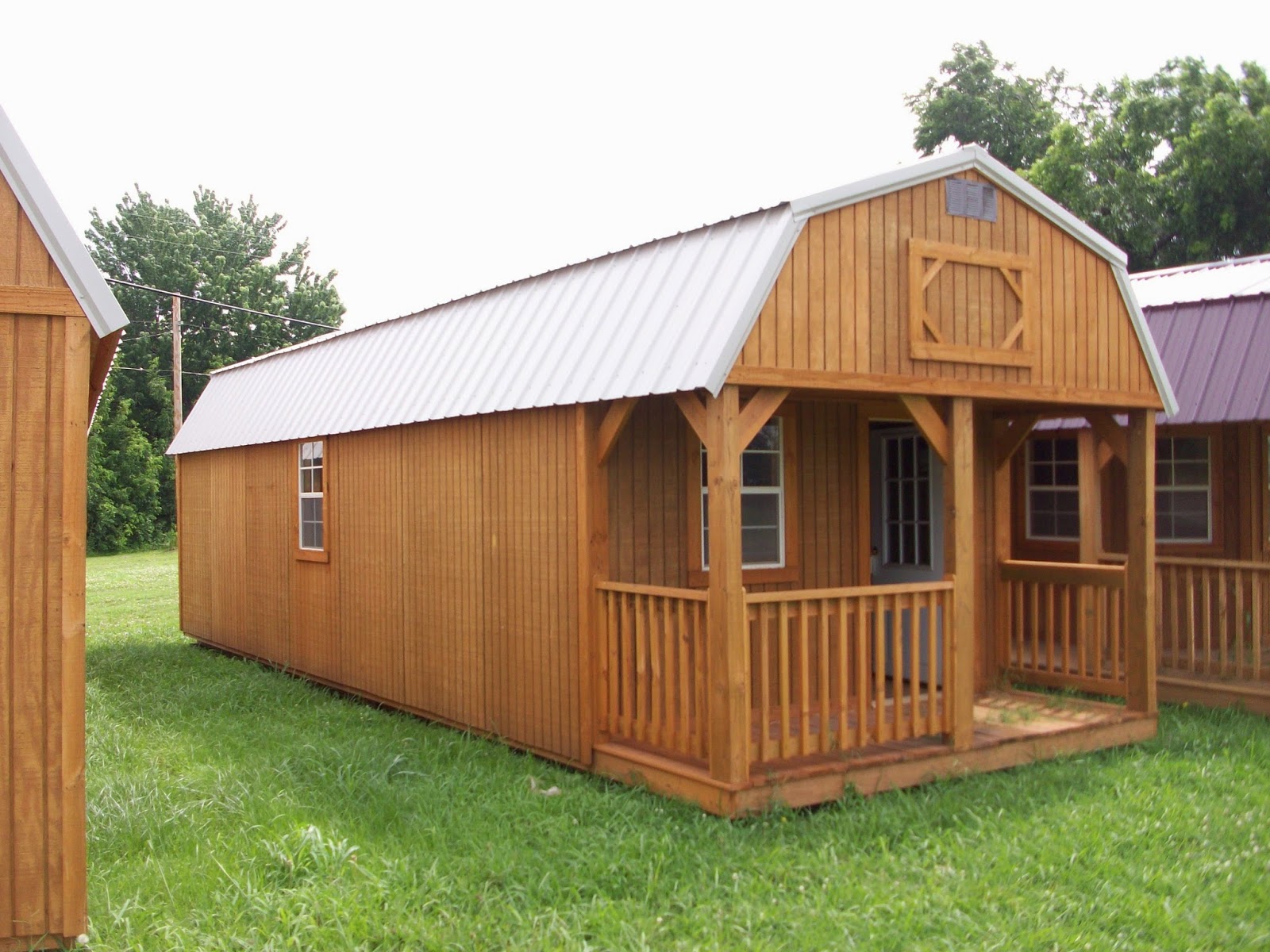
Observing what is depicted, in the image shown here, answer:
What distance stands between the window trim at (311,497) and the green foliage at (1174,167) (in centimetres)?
1943

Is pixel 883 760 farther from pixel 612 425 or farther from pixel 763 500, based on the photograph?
pixel 612 425

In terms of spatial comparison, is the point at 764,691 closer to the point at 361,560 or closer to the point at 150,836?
the point at 150,836

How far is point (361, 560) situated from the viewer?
10281 mm

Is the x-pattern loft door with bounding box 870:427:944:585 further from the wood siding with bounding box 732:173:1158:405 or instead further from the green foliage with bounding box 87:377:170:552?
the green foliage with bounding box 87:377:170:552

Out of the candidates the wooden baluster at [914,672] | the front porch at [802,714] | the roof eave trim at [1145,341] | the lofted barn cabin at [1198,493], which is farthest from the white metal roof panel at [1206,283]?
the wooden baluster at [914,672]

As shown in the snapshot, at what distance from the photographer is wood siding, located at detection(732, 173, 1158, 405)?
648cm

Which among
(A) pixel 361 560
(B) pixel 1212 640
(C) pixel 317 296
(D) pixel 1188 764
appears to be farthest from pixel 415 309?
(C) pixel 317 296

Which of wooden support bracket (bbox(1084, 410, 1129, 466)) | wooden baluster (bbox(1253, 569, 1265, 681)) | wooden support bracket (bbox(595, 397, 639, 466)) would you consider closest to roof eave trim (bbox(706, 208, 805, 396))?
wooden support bracket (bbox(595, 397, 639, 466))

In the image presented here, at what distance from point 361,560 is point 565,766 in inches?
143

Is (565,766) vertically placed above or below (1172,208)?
below

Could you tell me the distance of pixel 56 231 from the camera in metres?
4.72

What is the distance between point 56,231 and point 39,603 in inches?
58.3

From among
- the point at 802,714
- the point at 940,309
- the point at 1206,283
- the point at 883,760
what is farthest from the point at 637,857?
the point at 1206,283

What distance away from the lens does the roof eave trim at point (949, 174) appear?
6.55 meters
